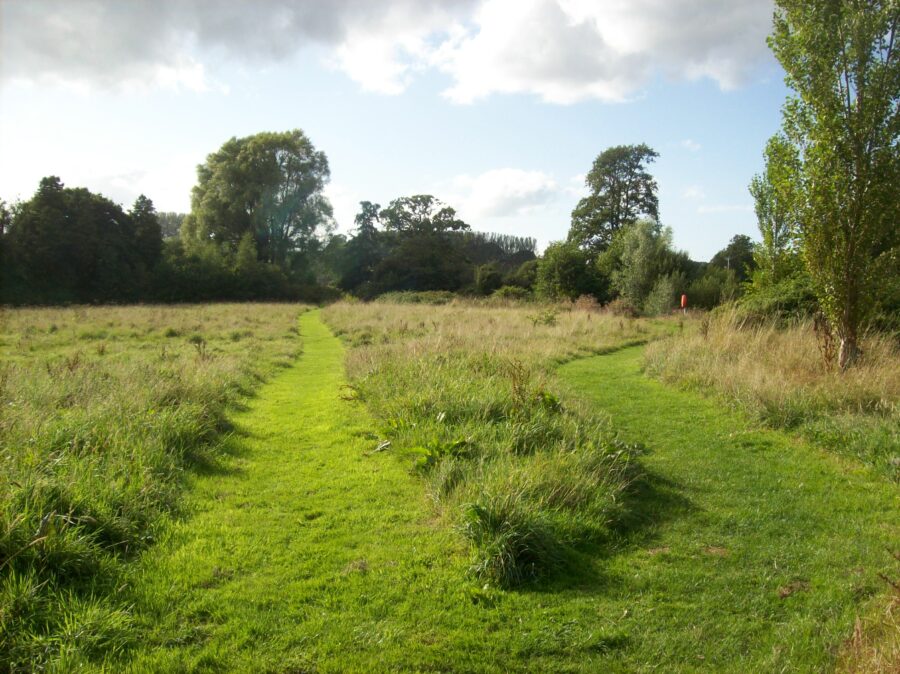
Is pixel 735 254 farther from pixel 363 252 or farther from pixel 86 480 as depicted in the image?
pixel 86 480

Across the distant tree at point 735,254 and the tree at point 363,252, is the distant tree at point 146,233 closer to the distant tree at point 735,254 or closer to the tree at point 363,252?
the tree at point 363,252

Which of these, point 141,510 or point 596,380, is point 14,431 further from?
point 596,380

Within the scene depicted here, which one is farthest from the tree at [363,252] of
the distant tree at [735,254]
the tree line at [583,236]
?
the distant tree at [735,254]

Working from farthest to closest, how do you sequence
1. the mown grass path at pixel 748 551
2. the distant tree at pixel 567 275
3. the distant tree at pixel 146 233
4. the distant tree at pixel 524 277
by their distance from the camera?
the distant tree at pixel 524 277
the distant tree at pixel 146 233
the distant tree at pixel 567 275
the mown grass path at pixel 748 551

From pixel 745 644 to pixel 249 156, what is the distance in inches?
2226

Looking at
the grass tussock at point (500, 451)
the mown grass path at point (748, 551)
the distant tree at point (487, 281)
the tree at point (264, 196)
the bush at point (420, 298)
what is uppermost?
the tree at point (264, 196)

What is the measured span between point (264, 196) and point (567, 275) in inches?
1175

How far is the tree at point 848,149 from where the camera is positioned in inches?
424

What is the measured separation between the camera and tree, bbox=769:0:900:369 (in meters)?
10.8

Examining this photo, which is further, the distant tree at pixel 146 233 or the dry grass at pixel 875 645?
the distant tree at pixel 146 233

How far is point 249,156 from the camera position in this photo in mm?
53750

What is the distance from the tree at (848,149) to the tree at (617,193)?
130 feet

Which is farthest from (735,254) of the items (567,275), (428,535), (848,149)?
(428,535)

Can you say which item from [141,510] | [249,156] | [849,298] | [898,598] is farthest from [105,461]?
[249,156]
